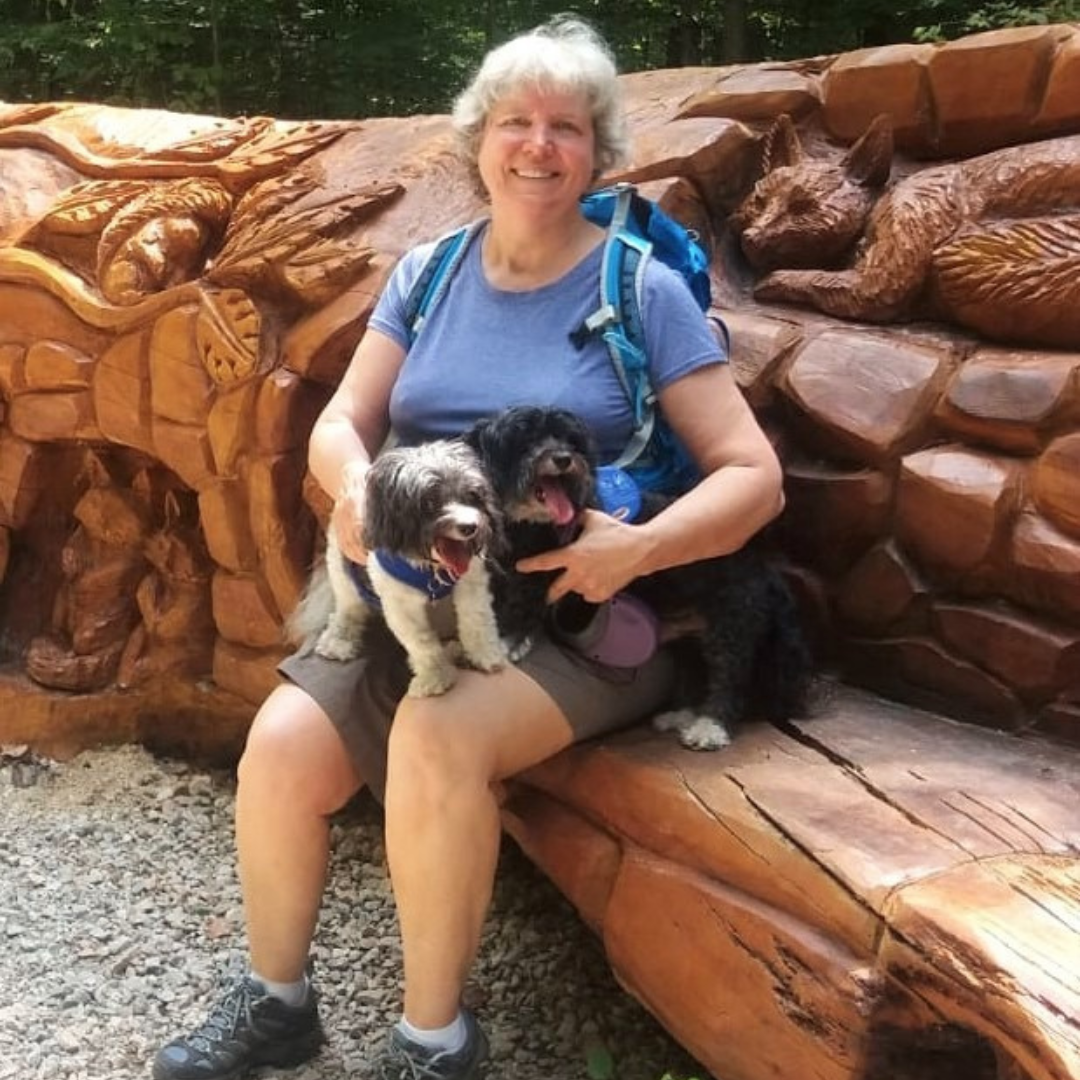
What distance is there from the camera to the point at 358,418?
2375 mm

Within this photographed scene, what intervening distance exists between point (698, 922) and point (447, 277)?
49.5 inches

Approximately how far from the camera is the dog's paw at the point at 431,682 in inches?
79.7

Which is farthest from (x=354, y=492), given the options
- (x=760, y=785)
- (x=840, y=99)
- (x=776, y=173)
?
(x=840, y=99)

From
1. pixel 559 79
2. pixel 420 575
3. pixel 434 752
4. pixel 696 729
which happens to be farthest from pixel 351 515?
pixel 559 79

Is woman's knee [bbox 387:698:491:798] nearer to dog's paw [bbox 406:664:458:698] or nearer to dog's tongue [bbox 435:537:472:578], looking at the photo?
dog's paw [bbox 406:664:458:698]

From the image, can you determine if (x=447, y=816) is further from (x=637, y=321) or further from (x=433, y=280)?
(x=433, y=280)

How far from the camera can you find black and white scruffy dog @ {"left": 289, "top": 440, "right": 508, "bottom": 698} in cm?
184

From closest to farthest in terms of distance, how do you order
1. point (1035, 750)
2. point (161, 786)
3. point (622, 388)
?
point (622, 388)
point (1035, 750)
point (161, 786)

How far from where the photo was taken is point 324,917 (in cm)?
295

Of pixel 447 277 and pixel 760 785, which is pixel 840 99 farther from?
pixel 760 785

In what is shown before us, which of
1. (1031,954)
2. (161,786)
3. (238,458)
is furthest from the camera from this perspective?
(161,786)

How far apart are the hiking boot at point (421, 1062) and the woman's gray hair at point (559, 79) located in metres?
1.59

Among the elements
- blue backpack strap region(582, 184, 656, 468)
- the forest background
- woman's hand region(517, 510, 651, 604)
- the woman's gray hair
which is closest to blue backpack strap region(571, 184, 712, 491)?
blue backpack strap region(582, 184, 656, 468)

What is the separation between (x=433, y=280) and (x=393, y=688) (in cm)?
79
